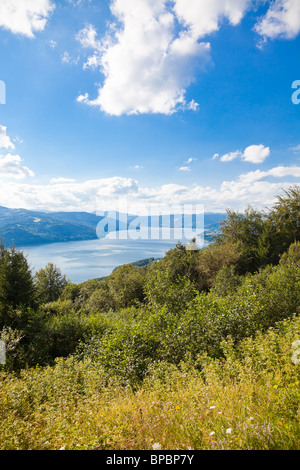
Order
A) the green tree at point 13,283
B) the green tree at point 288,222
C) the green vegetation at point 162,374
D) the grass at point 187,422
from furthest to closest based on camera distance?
1. the green tree at point 288,222
2. the green tree at point 13,283
3. the green vegetation at point 162,374
4. the grass at point 187,422

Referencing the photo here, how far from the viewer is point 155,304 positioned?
9.73 meters

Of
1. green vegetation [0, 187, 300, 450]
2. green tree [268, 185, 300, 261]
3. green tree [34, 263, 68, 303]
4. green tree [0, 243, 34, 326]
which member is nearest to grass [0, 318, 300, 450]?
green vegetation [0, 187, 300, 450]

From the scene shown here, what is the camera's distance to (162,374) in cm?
540

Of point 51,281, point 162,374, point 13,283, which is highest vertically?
point 13,283

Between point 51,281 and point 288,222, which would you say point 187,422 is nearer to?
point 288,222

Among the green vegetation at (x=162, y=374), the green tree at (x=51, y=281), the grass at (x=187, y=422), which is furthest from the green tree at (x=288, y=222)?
the green tree at (x=51, y=281)

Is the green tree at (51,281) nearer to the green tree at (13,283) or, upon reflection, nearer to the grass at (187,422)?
the green tree at (13,283)

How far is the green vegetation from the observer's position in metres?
2.70

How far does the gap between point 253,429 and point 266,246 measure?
29.6 metres

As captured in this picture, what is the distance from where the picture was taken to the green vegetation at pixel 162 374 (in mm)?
2698

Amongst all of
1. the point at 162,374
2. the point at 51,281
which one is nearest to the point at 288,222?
the point at 162,374
